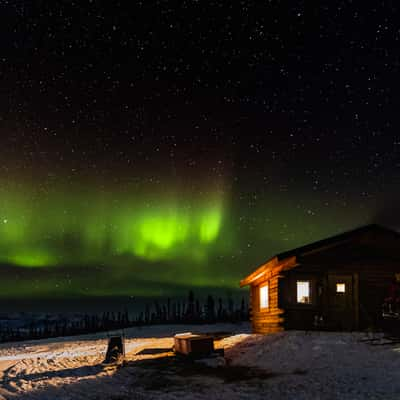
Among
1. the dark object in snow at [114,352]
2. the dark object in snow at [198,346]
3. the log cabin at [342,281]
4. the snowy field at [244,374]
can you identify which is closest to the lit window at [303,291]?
the log cabin at [342,281]

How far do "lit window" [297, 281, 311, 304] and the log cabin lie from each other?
0.22m

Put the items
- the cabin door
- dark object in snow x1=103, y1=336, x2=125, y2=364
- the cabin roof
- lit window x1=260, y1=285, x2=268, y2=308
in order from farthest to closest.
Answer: lit window x1=260, y1=285, x2=268, y2=308 → the cabin door → the cabin roof → dark object in snow x1=103, y1=336, x2=125, y2=364

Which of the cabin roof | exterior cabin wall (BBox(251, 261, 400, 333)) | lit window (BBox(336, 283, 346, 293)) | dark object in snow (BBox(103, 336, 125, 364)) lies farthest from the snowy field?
lit window (BBox(336, 283, 346, 293))

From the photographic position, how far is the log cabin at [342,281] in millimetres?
19438

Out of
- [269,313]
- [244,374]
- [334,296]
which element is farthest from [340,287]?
[244,374]

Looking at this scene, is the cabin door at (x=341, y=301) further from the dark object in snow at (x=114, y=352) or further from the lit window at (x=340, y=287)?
the dark object in snow at (x=114, y=352)

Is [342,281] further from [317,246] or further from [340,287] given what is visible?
[317,246]

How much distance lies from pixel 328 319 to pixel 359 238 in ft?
12.6

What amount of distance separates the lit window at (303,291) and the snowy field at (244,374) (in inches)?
119

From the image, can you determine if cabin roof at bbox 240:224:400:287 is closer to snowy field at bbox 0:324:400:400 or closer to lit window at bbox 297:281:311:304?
lit window at bbox 297:281:311:304

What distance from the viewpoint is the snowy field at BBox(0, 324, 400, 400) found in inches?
382

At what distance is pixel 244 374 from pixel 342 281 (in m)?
9.76

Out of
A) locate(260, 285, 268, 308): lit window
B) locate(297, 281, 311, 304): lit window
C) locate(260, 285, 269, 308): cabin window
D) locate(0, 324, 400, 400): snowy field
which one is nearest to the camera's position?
locate(0, 324, 400, 400): snowy field

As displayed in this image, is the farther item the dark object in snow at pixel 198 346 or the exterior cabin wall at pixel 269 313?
the exterior cabin wall at pixel 269 313
